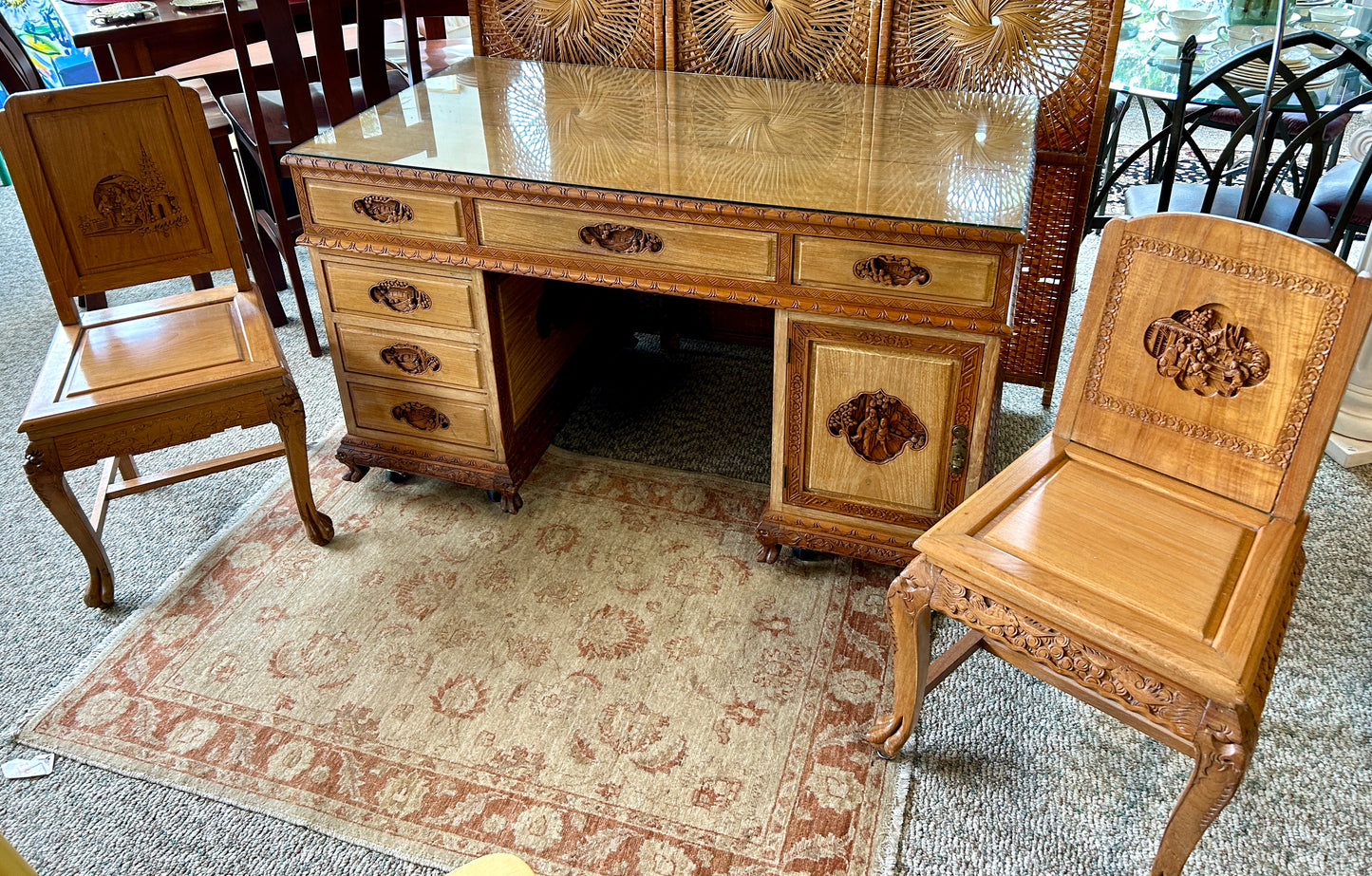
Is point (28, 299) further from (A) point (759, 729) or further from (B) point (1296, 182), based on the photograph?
(B) point (1296, 182)

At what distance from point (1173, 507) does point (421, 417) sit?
1.56 meters

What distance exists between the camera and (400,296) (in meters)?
2.13

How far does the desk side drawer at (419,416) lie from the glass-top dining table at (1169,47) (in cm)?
171

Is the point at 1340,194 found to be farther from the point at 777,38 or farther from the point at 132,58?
the point at 132,58

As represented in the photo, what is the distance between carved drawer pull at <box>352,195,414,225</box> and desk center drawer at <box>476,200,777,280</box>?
163 mm

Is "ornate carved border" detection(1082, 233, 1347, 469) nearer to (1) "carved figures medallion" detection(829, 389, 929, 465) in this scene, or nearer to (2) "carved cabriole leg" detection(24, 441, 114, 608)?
(1) "carved figures medallion" detection(829, 389, 929, 465)

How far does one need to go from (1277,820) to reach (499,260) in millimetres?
1672

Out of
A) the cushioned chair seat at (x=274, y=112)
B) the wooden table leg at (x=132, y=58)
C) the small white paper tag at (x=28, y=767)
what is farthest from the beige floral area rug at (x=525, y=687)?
the wooden table leg at (x=132, y=58)

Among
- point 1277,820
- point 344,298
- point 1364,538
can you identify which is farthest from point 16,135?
point 1364,538

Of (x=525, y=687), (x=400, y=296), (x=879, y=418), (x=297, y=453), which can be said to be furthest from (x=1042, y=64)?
(x=297, y=453)

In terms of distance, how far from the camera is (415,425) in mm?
2312

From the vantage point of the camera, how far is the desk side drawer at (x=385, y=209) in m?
1.97

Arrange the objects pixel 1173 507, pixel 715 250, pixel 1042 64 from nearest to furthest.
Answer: pixel 1173 507, pixel 715 250, pixel 1042 64

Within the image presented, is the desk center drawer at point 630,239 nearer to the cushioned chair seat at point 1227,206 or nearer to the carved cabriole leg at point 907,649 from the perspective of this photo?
the carved cabriole leg at point 907,649
